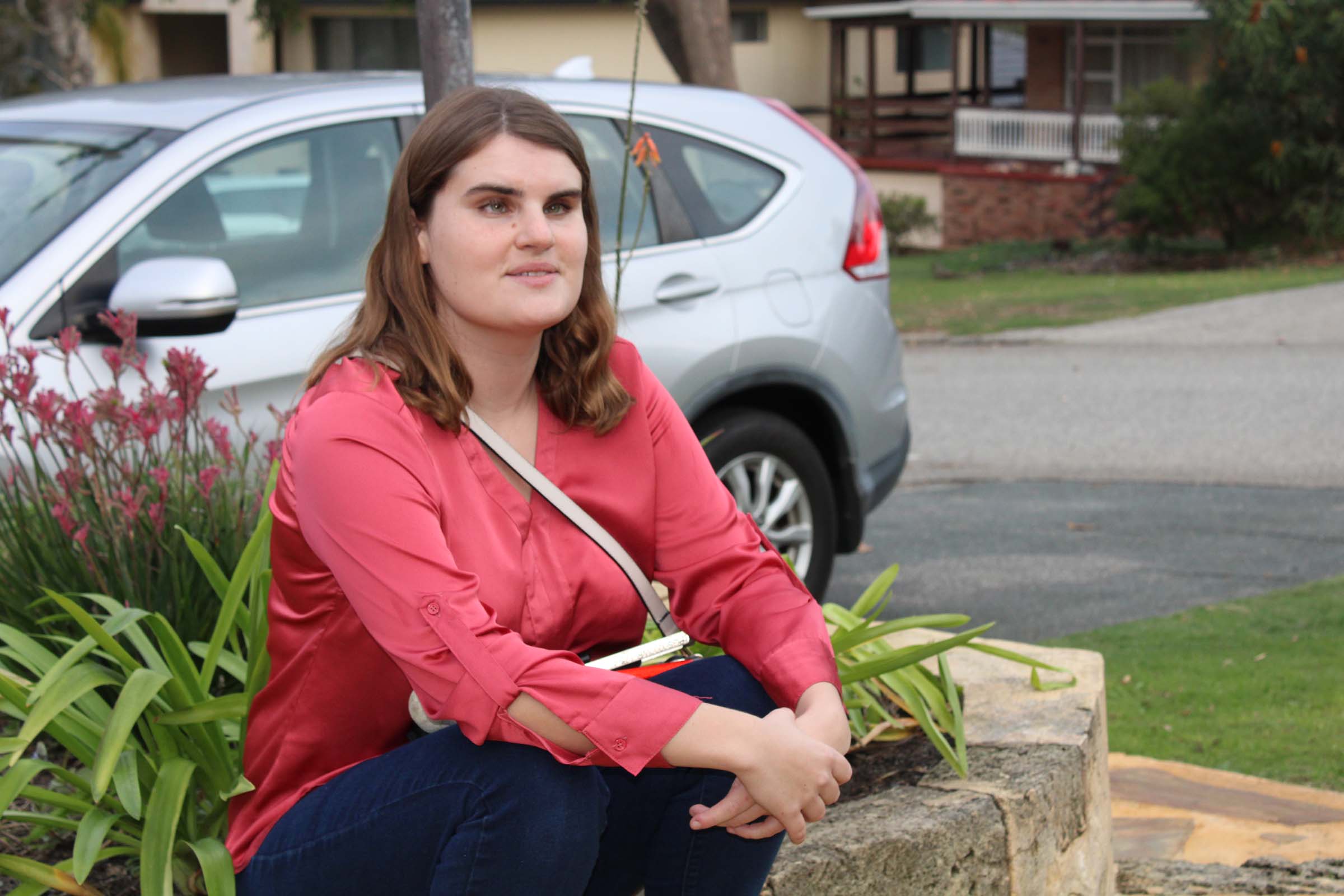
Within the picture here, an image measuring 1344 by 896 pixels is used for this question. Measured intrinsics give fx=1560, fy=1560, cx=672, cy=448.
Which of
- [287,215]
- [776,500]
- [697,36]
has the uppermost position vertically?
[697,36]

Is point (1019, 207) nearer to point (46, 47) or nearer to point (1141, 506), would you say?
point (46, 47)

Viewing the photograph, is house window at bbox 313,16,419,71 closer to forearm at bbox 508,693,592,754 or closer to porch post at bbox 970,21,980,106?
porch post at bbox 970,21,980,106

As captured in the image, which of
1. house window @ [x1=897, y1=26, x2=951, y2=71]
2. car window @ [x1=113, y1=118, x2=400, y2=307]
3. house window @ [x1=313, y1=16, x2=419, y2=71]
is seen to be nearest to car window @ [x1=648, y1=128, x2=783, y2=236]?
car window @ [x1=113, y1=118, x2=400, y2=307]

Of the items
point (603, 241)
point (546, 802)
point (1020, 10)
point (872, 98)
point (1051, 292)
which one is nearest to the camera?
point (546, 802)

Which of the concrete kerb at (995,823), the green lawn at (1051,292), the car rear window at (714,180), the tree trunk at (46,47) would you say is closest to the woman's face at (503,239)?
the concrete kerb at (995,823)

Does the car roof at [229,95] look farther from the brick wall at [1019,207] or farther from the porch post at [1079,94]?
the porch post at [1079,94]

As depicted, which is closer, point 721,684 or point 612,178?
point 721,684

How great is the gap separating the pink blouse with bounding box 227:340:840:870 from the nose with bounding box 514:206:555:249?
0.29 m

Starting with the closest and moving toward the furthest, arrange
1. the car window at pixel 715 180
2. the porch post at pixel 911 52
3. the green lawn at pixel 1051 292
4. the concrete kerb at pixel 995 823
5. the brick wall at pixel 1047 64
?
the concrete kerb at pixel 995 823, the car window at pixel 715 180, the green lawn at pixel 1051 292, the brick wall at pixel 1047 64, the porch post at pixel 911 52

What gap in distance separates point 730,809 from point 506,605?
1.44 ft

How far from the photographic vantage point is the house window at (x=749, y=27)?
3047 centimetres

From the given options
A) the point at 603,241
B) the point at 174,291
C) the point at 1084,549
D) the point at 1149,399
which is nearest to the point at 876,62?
the point at 1149,399

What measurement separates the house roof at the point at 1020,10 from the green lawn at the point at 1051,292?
24.8ft

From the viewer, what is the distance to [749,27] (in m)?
30.7
